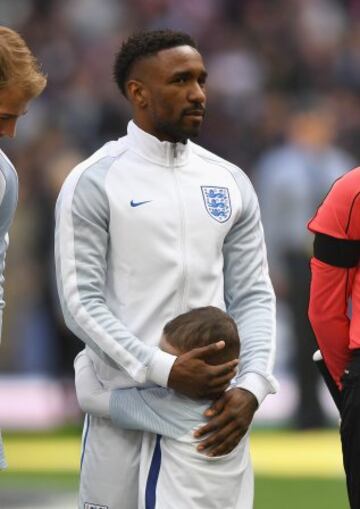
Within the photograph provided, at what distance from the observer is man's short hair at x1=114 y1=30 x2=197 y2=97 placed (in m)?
5.42

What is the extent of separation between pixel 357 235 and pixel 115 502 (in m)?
1.21

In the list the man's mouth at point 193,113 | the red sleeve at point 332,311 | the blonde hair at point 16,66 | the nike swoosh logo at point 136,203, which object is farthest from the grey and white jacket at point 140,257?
the blonde hair at point 16,66

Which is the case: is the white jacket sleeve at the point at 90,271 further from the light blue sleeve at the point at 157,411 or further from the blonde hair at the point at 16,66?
the blonde hair at the point at 16,66

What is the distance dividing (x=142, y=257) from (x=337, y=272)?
2.31 ft

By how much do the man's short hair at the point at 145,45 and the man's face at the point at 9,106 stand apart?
475mm

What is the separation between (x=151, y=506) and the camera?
524 centimetres

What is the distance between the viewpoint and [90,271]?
17.4 ft

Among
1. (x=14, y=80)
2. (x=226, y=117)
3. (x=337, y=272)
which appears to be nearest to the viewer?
(x=14, y=80)

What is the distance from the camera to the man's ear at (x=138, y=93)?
17.9ft

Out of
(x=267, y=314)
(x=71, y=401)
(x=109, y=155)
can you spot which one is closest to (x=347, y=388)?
(x=267, y=314)

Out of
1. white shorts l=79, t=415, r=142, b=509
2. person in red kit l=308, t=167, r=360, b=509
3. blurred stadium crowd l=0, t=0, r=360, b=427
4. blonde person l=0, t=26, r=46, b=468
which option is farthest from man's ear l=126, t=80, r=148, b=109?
blurred stadium crowd l=0, t=0, r=360, b=427

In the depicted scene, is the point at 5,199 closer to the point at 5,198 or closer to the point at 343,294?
the point at 5,198

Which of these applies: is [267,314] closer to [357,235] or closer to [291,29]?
[357,235]

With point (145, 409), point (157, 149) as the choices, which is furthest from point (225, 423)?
point (157, 149)
